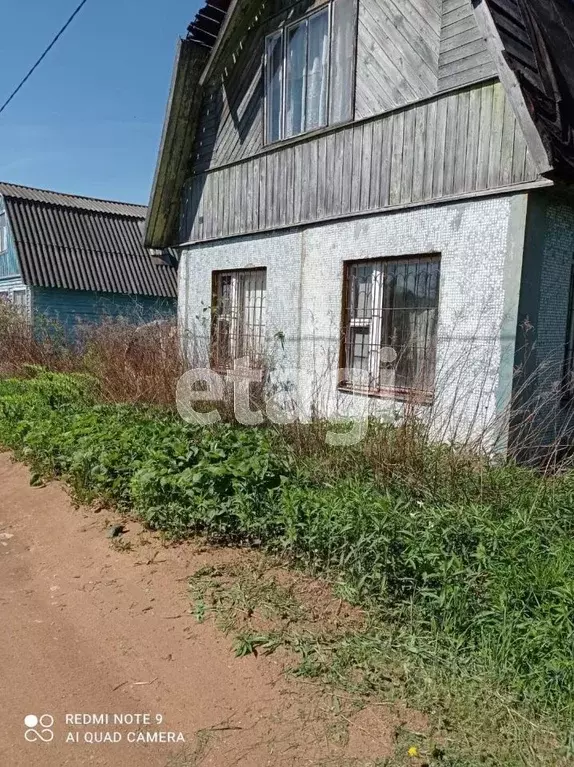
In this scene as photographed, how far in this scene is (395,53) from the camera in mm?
6598

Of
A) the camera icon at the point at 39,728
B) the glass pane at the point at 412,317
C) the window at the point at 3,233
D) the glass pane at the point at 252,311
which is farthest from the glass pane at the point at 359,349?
the window at the point at 3,233

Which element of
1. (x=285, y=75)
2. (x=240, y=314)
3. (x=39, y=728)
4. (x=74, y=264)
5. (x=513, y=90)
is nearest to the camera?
(x=39, y=728)

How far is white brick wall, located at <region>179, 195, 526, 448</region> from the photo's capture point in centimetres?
546

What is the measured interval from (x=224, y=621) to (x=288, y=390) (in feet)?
16.2

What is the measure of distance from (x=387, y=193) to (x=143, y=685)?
18.5 ft

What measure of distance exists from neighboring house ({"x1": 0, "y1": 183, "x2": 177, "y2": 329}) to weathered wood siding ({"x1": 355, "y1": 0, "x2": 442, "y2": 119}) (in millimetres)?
11923

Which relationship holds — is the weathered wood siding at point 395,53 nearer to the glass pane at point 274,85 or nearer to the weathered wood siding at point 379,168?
the weathered wood siding at point 379,168

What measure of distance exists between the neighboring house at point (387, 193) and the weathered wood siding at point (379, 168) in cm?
2

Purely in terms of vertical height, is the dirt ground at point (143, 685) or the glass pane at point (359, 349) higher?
the glass pane at point (359, 349)

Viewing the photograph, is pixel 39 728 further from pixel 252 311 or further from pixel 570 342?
pixel 252 311

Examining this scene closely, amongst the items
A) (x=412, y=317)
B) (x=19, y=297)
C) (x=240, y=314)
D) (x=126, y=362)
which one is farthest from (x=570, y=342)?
(x=19, y=297)

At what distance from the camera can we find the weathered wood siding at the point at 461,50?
568 cm

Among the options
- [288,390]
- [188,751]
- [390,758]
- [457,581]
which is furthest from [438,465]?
[288,390]

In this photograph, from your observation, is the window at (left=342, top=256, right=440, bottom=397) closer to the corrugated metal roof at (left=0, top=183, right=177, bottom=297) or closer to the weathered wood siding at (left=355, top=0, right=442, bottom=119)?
the weathered wood siding at (left=355, top=0, right=442, bottom=119)
